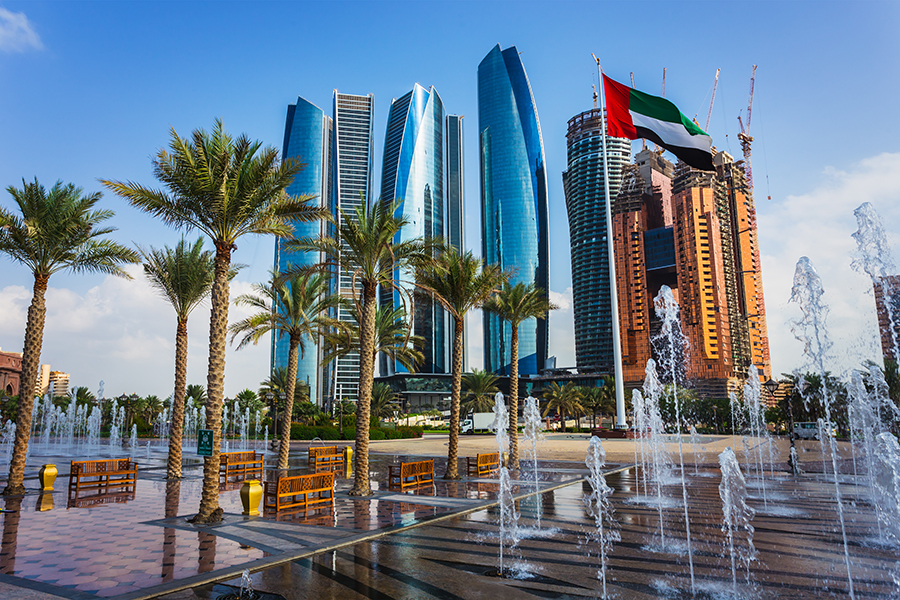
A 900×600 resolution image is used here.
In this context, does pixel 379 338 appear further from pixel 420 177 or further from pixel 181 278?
pixel 420 177

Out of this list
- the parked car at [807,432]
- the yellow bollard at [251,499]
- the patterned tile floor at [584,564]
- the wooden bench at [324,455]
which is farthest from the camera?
the parked car at [807,432]

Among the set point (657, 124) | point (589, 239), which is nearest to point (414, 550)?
point (657, 124)

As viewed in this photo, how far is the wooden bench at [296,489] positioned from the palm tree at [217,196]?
61.5 inches

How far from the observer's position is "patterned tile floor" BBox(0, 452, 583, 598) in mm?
6590

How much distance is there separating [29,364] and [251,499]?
8.26m

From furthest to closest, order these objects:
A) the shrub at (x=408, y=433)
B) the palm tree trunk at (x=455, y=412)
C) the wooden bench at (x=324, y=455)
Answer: the shrub at (x=408, y=433), the wooden bench at (x=324, y=455), the palm tree trunk at (x=455, y=412)

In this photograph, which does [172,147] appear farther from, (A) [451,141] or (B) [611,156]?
(A) [451,141]

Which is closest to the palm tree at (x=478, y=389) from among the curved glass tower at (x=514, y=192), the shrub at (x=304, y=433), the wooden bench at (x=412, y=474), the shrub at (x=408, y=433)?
the shrub at (x=408, y=433)

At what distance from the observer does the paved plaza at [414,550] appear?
20.1ft

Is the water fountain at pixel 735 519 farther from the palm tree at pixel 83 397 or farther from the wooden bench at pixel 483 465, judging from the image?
the palm tree at pixel 83 397

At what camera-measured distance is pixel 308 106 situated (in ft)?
529

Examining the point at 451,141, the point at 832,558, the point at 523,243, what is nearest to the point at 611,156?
the point at 523,243

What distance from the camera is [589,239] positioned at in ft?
465

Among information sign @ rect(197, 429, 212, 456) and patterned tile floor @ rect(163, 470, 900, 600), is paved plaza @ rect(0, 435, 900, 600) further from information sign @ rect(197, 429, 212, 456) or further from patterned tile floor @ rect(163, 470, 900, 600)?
information sign @ rect(197, 429, 212, 456)
